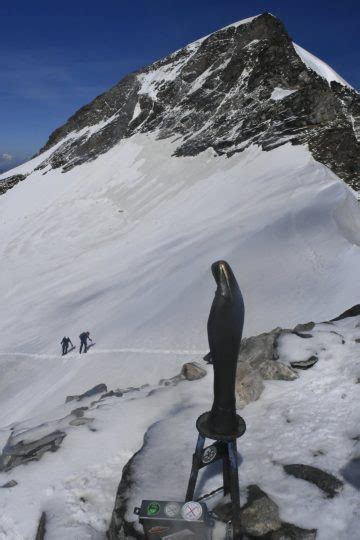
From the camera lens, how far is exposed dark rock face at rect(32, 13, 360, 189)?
44500 mm

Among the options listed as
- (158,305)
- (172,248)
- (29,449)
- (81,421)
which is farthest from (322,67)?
(29,449)

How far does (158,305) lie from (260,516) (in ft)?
58.2

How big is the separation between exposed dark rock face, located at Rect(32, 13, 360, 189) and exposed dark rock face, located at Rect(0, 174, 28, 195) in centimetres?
444

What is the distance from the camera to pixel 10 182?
6638 cm

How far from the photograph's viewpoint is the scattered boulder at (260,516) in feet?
18.2

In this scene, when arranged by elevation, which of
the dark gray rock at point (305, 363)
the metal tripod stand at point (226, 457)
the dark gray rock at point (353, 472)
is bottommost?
the dark gray rock at point (353, 472)

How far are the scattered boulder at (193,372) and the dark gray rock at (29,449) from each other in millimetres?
3056

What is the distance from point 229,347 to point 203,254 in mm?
22896

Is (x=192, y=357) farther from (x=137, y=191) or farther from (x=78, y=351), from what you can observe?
(x=137, y=191)

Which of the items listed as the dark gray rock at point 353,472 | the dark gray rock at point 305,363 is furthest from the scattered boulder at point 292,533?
the dark gray rock at point 305,363

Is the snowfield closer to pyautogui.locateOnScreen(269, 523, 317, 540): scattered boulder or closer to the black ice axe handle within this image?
pyautogui.locateOnScreen(269, 523, 317, 540): scattered boulder

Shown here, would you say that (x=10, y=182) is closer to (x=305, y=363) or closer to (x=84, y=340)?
(x=84, y=340)

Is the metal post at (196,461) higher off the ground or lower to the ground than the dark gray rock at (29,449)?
higher

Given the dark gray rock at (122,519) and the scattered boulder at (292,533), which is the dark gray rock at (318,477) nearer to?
the scattered boulder at (292,533)
